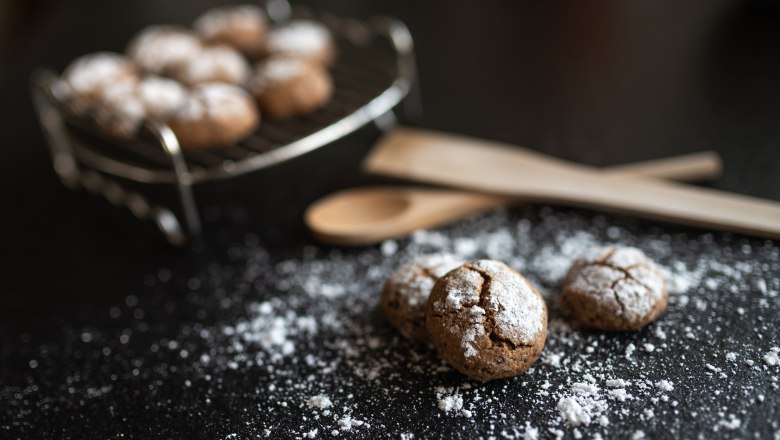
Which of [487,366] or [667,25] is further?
[667,25]

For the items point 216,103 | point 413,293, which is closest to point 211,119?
point 216,103

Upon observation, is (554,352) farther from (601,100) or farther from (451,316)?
(601,100)

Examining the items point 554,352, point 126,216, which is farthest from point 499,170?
point 126,216

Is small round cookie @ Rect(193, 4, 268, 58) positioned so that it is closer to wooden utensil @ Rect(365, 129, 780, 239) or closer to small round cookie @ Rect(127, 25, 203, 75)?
small round cookie @ Rect(127, 25, 203, 75)

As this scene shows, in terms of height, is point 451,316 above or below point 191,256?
above

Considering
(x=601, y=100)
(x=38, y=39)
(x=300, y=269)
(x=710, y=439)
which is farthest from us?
(x=38, y=39)

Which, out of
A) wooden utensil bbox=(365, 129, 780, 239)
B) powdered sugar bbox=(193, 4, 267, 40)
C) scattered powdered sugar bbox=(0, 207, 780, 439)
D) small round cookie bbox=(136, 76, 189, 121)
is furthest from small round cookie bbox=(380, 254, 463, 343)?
powdered sugar bbox=(193, 4, 267, 40)

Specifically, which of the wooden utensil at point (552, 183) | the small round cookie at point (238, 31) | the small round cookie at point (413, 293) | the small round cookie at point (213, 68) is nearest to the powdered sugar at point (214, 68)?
the small round cookie at point (213, 68)
